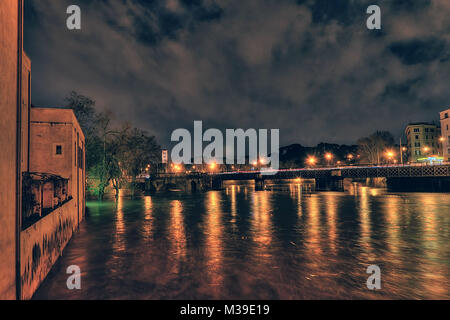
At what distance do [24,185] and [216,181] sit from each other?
91.6 metres

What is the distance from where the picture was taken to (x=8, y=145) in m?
7.18

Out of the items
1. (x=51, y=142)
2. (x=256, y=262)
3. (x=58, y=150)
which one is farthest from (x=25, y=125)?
(x=256, y=262)

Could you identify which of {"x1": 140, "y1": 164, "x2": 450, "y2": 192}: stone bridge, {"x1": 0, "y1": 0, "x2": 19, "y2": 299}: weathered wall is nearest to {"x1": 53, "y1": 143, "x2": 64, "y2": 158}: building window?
{"x1": 0, "y1": 0, "x2": 19, "y2": 299}: weathered wall

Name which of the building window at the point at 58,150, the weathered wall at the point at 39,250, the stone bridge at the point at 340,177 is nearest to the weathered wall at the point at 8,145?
the weathered wall at the point at 39,250

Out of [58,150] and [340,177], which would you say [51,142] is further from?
[340,177]

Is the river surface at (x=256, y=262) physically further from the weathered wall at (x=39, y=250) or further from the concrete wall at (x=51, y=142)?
the concrete wall at (x=51, y=142)

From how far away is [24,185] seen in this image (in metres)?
11.4

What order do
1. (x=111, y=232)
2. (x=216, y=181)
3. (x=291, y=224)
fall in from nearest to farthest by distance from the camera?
(x=111, y=232) < (x=291, y=224) < (x=216, y=181)

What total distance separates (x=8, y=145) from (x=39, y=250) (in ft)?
16.5
